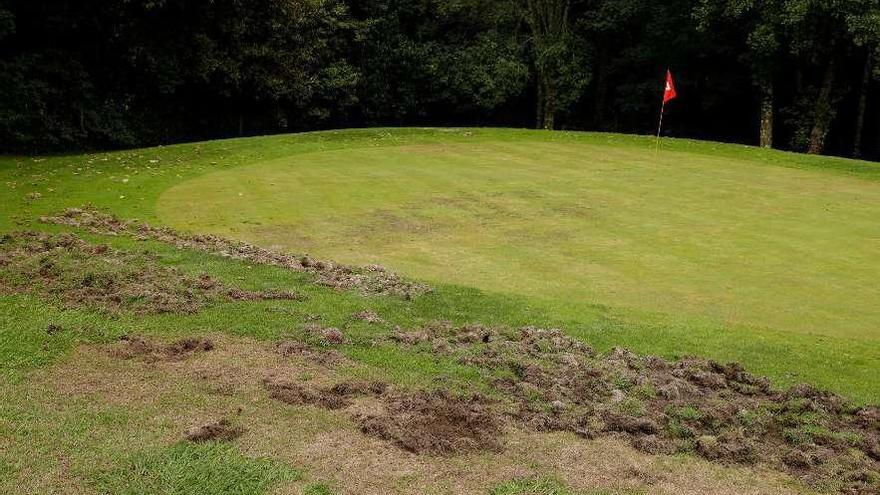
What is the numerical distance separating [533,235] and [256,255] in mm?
4001

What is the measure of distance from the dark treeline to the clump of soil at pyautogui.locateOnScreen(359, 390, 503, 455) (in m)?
19.3

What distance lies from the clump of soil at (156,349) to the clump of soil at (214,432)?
1537 mm

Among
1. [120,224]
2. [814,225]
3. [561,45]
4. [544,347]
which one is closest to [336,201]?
[120,224]

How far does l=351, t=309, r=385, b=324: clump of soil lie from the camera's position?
8.20 metres

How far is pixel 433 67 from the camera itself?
35906 millimetres

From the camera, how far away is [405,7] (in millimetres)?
36406

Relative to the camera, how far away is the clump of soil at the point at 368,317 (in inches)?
323

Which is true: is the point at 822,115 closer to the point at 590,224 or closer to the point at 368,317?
the point at 590,224

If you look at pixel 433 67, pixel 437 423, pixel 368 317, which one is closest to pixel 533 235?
pixel 368 317

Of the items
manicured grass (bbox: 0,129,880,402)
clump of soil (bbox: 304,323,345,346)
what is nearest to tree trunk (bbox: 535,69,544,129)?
A: manicured grass (bbox: 0,129,880,402)

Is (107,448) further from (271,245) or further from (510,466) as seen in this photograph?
(271,245)

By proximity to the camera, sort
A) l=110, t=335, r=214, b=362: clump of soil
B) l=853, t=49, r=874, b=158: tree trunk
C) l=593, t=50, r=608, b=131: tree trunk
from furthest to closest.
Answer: l=593, t=50, r=608, b=131: tree trunk < l=853, t=49, r=874, b=158: tree trunk < l=110, t=335, r=214, b=362: clump of soil

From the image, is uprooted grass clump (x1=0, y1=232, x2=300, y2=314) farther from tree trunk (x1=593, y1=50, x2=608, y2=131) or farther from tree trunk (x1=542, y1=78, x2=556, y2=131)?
tree trunk (x1=593, y1=50, x2=608, y2=131)

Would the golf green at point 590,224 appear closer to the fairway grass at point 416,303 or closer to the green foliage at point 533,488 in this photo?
the fairway grass at point 416,303
